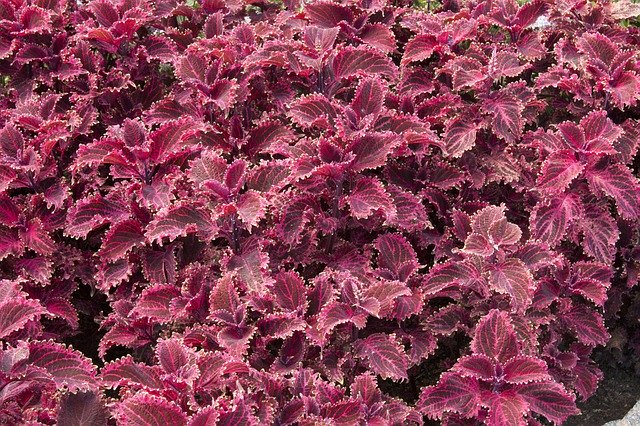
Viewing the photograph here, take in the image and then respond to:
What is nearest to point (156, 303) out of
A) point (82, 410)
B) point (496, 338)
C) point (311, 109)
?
point (82, 410)

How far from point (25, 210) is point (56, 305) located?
328 millimetres

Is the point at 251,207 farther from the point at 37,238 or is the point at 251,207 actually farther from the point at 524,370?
the point at 524,370

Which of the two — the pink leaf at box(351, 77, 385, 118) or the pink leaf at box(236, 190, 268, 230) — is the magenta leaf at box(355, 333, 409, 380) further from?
the pink leaf at box(351, 77, 385, 118)

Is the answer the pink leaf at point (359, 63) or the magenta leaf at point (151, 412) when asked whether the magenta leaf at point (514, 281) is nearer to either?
the pink leaf at point (359, 63)

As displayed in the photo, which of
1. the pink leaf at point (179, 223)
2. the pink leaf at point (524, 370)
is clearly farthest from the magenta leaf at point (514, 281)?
the pink leaf at point (179, 223)

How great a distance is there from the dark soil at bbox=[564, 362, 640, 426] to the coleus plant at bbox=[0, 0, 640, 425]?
184 mm

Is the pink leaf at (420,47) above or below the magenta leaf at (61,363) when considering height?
above

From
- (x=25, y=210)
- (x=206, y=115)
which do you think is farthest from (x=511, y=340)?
(x=25, y=210)

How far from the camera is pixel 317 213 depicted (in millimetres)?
2291

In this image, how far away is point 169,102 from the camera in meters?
2.59

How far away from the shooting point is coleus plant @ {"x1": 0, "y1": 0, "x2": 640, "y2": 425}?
1.98 m

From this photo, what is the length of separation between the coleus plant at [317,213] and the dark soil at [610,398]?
0.18 m

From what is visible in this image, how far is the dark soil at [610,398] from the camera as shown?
8.79 feet

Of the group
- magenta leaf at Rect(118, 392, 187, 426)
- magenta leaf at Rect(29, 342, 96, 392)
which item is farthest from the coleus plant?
magenta leaf at Rect(118, 392, 187, 426)
